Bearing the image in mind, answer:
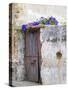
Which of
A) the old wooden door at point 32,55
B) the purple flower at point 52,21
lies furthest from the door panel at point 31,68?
the purple flower at point 52,21

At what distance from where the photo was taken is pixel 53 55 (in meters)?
2.63

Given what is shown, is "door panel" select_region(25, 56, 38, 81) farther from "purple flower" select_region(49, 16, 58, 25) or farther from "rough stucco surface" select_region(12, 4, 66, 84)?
"purple flower" select_region(49, 16, 58, 25)

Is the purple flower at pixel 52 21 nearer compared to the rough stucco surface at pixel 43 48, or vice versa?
the rough stucco surface at pixel 43 48

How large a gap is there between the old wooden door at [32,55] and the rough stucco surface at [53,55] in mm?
47

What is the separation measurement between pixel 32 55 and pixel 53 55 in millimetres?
202

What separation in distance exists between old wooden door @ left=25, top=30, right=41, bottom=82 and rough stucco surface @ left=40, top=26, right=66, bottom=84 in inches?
1.9

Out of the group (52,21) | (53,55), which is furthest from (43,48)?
(52,21)

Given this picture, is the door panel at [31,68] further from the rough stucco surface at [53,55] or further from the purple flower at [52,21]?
the purple flower at [52,21]

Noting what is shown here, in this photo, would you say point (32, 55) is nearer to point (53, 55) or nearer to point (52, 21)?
point (53, 55)

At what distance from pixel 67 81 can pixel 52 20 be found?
1.93ft

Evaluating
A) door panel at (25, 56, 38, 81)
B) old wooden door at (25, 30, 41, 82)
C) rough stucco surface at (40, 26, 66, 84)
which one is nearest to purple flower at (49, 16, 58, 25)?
rough stucco surface at (40, 26, 66, 84)

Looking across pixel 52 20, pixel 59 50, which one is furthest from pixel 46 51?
pixel 52 20

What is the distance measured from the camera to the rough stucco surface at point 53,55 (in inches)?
102

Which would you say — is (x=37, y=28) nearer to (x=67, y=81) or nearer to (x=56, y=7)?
(x=56, y=7)
